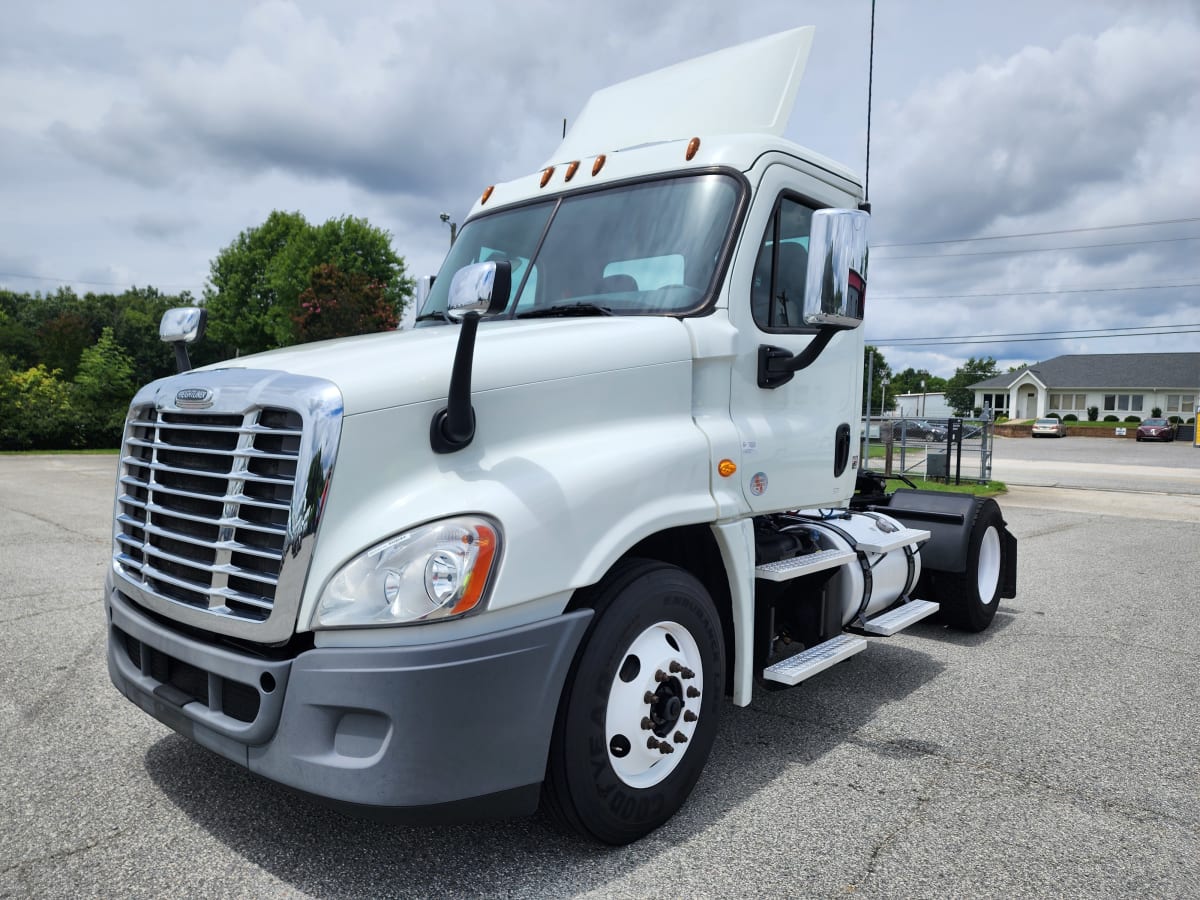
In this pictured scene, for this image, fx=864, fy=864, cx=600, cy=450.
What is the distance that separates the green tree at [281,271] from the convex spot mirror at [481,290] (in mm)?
42918

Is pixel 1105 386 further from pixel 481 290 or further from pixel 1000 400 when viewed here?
pixel 481 290

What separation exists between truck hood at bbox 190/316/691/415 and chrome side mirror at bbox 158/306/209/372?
0.64 metres

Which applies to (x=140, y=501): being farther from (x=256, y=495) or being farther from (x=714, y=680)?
(x=714, y=680)

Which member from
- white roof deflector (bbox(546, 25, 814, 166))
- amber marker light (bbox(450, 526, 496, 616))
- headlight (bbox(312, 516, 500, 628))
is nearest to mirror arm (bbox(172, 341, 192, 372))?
headlight (bbox(312, 516, 500, 628))

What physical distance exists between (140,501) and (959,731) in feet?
12.4

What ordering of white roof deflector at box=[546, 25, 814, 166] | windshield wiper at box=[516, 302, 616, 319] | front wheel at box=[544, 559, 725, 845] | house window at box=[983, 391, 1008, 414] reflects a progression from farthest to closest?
house window at box=[983, 391, 1008, 414], white roof deflector at box=[546, 25, 814, 166], windshield wiper at box=[516, 302, 616, 319], front wheel at box=[544, 559, 725, 845]

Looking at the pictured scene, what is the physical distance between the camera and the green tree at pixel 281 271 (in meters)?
50.2

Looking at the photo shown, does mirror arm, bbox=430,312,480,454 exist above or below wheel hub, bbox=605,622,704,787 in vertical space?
above

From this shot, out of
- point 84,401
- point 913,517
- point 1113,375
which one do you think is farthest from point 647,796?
point 1113,375

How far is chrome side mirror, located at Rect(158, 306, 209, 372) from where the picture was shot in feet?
12.2

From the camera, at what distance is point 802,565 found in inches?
153

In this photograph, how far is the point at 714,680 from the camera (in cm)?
329

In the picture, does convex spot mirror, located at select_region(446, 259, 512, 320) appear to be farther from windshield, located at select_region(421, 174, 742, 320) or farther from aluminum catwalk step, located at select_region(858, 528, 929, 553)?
aluminum catwalk step, located at select_region(858, 528, 929, 553)

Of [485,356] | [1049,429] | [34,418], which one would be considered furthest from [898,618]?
[1049,429]
